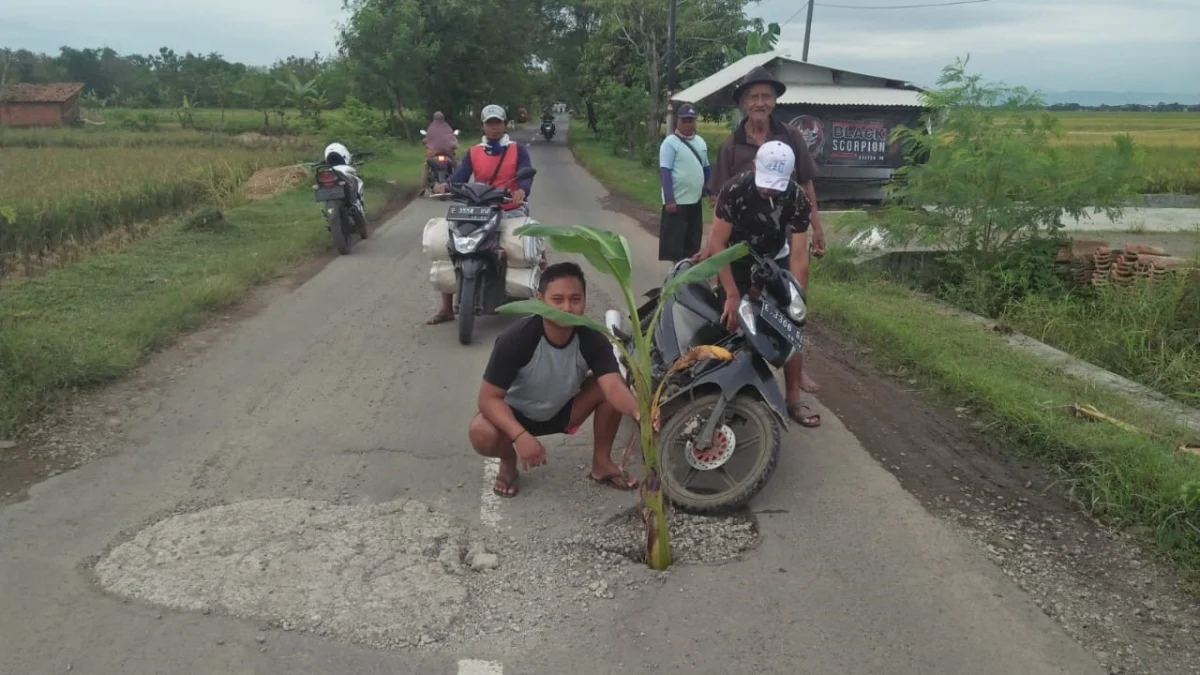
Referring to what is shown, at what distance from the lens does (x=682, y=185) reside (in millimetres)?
8047

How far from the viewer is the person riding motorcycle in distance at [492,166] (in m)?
7.77

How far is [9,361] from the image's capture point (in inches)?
223

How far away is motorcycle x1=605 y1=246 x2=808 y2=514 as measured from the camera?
14.1 ft

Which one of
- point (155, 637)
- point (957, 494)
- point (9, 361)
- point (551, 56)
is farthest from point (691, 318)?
point (551, 56)

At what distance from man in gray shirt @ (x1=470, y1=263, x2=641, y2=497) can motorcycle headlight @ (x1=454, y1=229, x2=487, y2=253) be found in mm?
2849

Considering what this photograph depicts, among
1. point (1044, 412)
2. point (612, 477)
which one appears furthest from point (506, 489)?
point (1044, 412)

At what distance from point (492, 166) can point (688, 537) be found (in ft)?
15.1

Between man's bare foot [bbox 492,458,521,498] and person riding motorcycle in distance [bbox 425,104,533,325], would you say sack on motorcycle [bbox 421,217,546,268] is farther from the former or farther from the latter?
man's bare foot [bbox 492,458,521,498]

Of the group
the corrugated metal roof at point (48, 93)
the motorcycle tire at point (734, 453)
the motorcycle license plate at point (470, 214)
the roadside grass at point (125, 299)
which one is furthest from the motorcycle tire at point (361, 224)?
the corrugated metal roof at point (48, 93)

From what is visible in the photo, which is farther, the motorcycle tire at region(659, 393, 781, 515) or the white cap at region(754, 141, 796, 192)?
the white cap at region(754, 141, 796, 192)

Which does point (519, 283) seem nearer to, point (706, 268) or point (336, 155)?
point (706, 268)

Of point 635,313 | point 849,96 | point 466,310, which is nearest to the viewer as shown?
point 635,313

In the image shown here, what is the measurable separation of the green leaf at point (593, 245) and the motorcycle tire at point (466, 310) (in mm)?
Result: 3618

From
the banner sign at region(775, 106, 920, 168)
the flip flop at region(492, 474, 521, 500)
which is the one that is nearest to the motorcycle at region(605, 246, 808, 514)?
the flip flop at region(492, 474, 521, 500)
